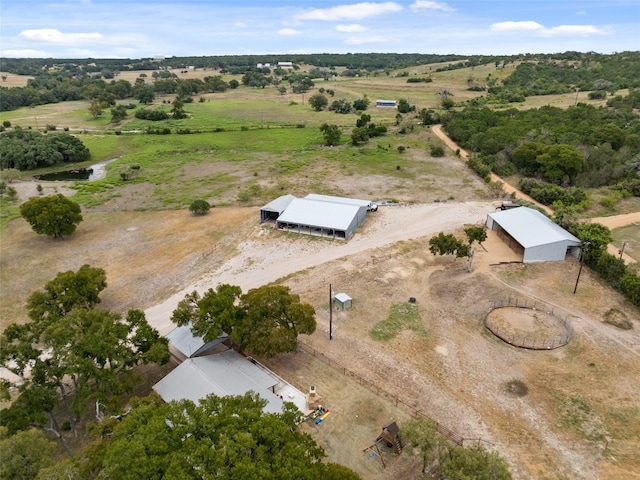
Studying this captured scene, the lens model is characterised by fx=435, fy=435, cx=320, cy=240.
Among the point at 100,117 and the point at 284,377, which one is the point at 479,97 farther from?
the point at 284,377

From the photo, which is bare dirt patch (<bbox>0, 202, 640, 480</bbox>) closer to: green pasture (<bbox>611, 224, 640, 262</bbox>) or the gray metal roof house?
the gray metal roof house

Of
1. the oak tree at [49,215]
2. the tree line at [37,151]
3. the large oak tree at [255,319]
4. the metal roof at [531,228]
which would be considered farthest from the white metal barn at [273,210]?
the tree line at [37,151]

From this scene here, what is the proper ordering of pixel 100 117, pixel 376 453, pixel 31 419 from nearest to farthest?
pixel 31 419, pixel 376 453, pixel 100 117

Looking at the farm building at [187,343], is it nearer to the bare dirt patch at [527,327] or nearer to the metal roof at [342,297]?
the metal roof at [342,297]

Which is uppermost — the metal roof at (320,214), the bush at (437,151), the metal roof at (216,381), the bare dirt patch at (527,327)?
the bush at (437,151)

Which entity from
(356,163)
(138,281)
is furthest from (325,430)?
(356,163)

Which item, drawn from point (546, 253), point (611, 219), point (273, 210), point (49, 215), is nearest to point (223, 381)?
point (273, 210)
